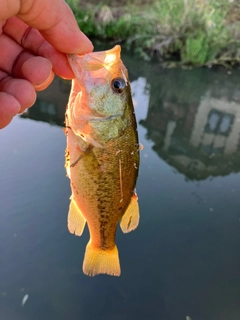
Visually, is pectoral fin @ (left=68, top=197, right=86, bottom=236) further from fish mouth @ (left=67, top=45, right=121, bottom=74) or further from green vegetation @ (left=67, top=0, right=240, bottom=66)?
green vegetation @ (left=67, top=0, right=240, bottom=66)

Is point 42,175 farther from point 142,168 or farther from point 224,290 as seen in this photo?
point 224,290

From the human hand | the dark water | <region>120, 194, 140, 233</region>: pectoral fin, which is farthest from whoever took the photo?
the dark water

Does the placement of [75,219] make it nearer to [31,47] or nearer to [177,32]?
[31,47]

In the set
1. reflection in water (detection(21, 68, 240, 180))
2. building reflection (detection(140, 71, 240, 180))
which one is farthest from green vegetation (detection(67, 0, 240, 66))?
building reflection (detection(140, 71, 240, 180))

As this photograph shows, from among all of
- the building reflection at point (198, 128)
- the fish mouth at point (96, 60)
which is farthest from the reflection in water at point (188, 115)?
the fish mouth at point (96, 60)

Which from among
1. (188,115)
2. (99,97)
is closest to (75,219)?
(99,97)

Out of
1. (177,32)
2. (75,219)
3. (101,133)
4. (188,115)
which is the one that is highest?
(177,32)
